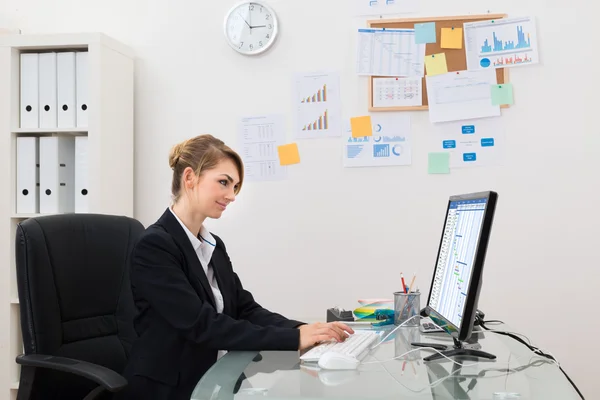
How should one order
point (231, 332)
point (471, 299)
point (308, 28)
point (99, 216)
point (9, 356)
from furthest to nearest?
point (308, 28), point (9, 356), point (99, 216), point (231, 332), point (471, 299)

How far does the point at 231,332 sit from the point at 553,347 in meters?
1.81

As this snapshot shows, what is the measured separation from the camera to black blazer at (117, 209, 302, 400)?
1.60 meters

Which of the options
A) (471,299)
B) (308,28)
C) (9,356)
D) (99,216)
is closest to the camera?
(471,299)

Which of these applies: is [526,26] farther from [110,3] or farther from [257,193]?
[110,3]

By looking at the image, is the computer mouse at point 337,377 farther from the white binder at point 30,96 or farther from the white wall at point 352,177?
the white binder at point 30,96

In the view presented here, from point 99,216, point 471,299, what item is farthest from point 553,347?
point 99,216

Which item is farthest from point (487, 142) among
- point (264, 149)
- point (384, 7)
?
point (264, 149)

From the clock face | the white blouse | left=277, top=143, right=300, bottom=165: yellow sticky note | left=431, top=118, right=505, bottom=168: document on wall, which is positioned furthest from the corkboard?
the white blouse

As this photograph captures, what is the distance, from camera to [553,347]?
9.34 ft

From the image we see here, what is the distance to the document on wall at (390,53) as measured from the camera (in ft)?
9.62

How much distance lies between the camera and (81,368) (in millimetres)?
1606

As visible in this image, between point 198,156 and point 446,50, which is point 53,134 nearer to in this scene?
point 198,156

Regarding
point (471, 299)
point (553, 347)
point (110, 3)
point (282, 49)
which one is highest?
point (110, 3)

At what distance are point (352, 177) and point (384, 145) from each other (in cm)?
20
